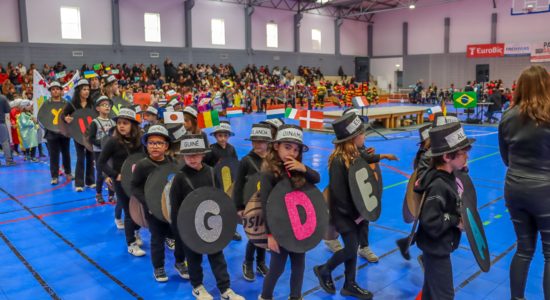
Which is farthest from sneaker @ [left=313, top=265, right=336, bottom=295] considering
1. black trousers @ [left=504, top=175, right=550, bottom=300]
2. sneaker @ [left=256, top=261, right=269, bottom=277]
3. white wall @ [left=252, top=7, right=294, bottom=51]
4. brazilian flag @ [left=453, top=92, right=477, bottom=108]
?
white wall @ [left=252, top=7, right=294, bottom=51]

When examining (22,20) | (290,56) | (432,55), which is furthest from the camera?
(432,55)

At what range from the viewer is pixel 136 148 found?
16.6 ft

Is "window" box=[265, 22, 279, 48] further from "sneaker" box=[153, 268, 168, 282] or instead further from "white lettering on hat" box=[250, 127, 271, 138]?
"sneaker" box=[153, 268, 168, 282]

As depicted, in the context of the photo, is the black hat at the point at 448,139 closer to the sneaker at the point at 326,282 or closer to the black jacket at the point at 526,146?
the black jacket at the point at 526,146

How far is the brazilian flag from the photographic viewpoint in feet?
53.0

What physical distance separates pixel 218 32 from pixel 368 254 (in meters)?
26.1

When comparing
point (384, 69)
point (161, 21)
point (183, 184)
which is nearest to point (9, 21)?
point (161, 21)

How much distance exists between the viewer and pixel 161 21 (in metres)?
25.8

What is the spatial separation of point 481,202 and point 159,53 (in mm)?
22657

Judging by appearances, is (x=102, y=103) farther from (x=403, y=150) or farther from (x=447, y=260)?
(x=403, y=150)

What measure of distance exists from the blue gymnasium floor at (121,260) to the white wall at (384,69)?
107 ft

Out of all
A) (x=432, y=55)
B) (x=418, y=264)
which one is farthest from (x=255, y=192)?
(x=432, y=55)

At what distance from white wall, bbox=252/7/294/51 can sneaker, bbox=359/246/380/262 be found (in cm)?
2741

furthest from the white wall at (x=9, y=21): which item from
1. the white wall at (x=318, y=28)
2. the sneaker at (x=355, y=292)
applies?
the sneaker at (x=355, y=292)
